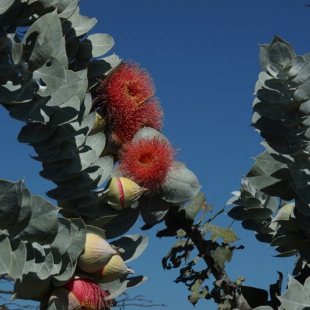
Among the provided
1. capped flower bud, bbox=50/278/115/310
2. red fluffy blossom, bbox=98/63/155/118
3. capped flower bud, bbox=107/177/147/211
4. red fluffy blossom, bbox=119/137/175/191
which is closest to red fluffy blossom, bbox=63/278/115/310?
capped flower bud, bbox=50/278/115/310

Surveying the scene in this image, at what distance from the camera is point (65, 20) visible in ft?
5.49

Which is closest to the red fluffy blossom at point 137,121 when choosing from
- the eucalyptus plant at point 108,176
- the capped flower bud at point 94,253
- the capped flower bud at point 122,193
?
the eucalyptus plant at point 108,176

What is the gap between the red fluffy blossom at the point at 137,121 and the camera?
5.91 feet

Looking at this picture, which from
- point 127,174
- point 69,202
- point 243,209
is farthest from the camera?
point 243,209

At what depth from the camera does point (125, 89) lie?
1.82 m

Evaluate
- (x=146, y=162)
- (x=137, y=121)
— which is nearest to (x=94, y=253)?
(x=146, y=162)

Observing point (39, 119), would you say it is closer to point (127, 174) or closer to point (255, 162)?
point (127, 174)

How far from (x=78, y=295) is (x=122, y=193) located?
26 cm

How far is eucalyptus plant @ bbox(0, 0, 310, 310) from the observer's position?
1475 millimetres

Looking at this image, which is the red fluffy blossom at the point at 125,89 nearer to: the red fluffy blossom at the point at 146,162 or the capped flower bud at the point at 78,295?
the red fluffy blossom at the point at 146,162

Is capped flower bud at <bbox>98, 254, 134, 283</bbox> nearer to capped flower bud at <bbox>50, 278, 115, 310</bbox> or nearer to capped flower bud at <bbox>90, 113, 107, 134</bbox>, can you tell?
capped flower bud at <bbox>50, 278, 115, 310</bbox>

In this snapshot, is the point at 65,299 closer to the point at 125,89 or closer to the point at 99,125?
the point at 99,125

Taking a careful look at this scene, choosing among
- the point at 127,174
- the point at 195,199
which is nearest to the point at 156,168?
the point at 127,174

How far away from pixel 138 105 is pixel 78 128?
28cm
